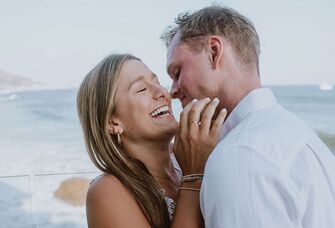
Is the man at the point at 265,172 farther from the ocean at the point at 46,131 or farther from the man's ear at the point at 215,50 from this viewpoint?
the ocean at the point at 46,131

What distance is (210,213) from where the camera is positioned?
0.76 m

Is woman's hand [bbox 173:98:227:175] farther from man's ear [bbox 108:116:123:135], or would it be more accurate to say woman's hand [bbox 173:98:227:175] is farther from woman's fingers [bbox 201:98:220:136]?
man's ear [bbox 108:116:123:135]

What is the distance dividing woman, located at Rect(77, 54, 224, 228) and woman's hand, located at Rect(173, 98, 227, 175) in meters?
0.17

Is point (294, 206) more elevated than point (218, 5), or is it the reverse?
point (218, 5)

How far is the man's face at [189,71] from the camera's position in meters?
0.99

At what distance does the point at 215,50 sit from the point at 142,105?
0.32 meters

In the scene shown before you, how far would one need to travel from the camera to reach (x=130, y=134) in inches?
50.4

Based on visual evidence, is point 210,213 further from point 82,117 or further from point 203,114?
point 82,117

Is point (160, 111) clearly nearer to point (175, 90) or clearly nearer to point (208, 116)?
point (175, 90)

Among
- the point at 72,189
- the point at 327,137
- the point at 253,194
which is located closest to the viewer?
the point at 253,194

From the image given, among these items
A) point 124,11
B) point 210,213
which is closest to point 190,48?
point 210,213

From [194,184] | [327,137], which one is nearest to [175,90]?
[194,184]

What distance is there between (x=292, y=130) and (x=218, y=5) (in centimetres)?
37

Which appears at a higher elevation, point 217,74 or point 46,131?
point 217,74
